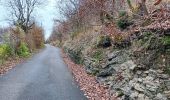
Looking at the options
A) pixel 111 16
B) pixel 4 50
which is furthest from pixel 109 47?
pixel 4 50

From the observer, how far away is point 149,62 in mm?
11469

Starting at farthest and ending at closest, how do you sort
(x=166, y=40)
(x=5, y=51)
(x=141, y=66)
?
(x=5, y=51) < (x=141, y=66) < (x=166, y=40)

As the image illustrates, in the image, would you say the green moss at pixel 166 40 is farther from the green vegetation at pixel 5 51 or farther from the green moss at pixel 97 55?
the green vegetation at pixel 5 51

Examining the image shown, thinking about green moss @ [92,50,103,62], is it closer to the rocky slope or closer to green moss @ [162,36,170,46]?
the rocky slope

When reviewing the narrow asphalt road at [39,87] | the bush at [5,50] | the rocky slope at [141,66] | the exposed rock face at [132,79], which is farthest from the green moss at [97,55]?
the bush at [5,50]

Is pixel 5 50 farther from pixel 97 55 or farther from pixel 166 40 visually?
pixel 166 40

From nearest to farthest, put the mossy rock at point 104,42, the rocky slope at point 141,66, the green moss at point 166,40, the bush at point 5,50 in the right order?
the rocky slope at point 141,66
the green moss at point 166,40
the mossy rock at point 104,42
the bush at point 5,50

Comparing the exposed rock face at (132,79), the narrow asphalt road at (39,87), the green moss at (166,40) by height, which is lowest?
the narrow asphalt road at (39,87)

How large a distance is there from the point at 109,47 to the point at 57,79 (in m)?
3.50

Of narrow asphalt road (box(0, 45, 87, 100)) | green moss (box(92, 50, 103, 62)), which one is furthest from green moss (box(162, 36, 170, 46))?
green moss (box(92, 50, 103, 62))

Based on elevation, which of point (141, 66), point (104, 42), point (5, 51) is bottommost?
point (5, 51)

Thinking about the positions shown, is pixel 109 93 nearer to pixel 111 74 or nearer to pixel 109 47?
pixel 111 74

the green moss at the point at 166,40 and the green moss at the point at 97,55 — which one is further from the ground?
the green moss at the point at 166,40

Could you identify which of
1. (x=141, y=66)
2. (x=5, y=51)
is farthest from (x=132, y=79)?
(x=5, y=51)
